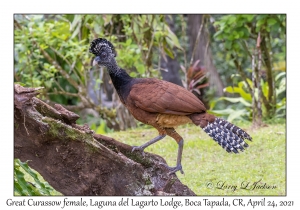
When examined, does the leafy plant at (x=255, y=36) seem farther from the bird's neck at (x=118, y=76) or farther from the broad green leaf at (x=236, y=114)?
the bird's neck at (x=118, y=76)

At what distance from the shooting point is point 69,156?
4508 mm

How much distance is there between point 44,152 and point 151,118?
44.9 inches

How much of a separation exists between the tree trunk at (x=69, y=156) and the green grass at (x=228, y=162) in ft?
3.71

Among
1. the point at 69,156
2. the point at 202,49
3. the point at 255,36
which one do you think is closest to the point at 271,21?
the point at 255,36

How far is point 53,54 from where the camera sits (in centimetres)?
1030

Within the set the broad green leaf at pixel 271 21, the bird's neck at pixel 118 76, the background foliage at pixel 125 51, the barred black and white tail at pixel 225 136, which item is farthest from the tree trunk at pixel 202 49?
the barred black and white tail at pixel 225 136

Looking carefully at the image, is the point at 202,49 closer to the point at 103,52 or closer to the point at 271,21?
the point at 271,21

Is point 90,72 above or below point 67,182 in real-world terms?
above

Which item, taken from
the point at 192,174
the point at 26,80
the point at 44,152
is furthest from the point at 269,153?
the point at 26,80

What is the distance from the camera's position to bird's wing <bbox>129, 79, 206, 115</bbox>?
194 inches

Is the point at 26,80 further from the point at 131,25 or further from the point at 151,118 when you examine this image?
the point at 151,118

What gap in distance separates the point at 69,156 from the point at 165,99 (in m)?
1.11

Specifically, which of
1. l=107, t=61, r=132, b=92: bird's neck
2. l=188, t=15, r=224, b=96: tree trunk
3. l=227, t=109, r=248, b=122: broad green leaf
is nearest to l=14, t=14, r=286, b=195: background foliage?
l=227, t=109, r=248, b=122: broad green leaf

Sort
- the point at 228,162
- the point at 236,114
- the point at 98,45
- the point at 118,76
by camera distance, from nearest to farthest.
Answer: the point at 98,45 → the point at 118,76 → the point at 228,162 → the point at 236,114
